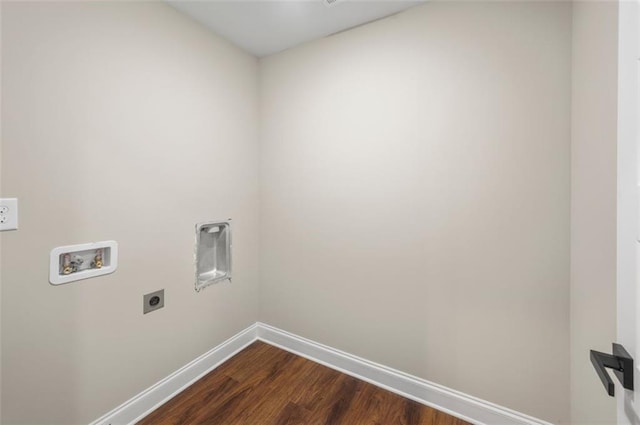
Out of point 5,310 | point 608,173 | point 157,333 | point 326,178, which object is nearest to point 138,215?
point 5,310

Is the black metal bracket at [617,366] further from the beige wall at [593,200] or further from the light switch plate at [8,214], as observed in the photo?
the light switch plate at [8,214]

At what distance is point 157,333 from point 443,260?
5.81 ft

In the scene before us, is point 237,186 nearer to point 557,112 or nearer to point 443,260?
point 443,260

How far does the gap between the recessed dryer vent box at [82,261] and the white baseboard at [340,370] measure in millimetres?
759

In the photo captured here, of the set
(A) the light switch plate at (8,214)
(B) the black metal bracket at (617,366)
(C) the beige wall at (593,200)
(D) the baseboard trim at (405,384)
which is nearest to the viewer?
(B) the black metal bracket at (617,366)

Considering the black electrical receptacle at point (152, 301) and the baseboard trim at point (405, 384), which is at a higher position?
the black electrical receptacle at point (152, 301)

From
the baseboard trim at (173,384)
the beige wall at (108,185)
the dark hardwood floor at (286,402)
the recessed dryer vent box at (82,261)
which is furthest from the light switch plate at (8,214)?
the dark hardwood floor at (286,402)

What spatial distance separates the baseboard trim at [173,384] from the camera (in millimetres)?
1394

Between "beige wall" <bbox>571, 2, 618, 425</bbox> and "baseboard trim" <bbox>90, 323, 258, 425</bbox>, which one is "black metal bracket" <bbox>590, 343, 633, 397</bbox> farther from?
"baseboard trim" <bbox>90, 323, 258, 425</bbox>

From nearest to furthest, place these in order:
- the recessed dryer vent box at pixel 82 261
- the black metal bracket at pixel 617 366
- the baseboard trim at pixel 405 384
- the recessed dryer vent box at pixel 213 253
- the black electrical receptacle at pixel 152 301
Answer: the black metal bracket at pixel 617 366 → the recessed dryer vent box at pixel 82 261 → the baseboard trim at pixel 405 384 → the black electrical receptacle at pixel 152 301 → the recessed dryer vent box at pixel 213 253

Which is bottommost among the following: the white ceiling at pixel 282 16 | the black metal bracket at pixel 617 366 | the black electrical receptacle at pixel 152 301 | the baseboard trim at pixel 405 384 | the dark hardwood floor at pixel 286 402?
the dark hardwood floor at pixel 286 402

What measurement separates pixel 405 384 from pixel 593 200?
1394mm

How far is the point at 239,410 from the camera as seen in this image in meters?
1.51

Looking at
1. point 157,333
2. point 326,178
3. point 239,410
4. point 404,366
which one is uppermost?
point 326,178
